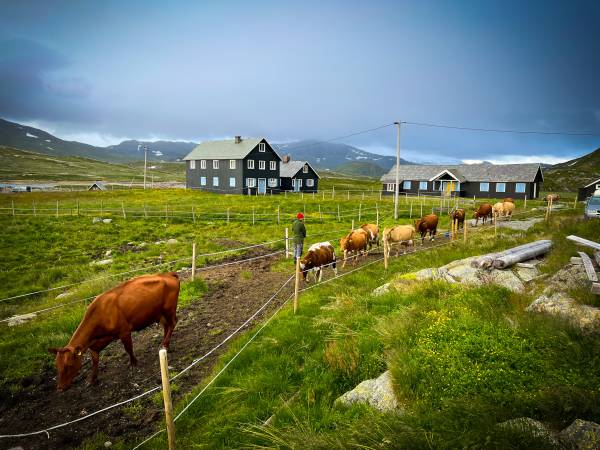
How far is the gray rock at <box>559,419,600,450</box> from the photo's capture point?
3398 mm

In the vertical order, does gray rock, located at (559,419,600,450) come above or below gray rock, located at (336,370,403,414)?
above

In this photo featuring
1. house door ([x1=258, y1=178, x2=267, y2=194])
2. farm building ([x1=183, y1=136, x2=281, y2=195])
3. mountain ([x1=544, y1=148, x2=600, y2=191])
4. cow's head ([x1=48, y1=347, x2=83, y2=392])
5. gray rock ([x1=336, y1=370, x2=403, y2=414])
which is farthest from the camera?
mountain ([x1=544, y1=148, x2=600, y2=191])

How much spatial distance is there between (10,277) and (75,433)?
528 inches

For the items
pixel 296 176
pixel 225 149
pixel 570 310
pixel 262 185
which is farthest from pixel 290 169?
pixel 570 310

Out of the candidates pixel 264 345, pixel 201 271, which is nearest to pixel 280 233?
pixel 201 271

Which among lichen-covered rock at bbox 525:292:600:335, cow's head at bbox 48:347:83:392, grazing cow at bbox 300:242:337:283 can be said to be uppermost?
lichen-covered rock at bbox 525:292:600:335

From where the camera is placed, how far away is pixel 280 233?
83.2 feet

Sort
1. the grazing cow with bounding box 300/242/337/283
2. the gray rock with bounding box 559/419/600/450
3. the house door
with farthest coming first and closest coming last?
the house door, the grazing cow with bounding box 300/242/337/283, the gray rock with bounding box 559/419/600/450

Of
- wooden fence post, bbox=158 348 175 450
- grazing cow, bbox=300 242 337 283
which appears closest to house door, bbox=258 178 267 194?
grazing cow, bbox=300 242 337 283

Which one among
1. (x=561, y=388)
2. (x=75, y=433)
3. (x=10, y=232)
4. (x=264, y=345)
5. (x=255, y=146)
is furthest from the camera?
(x=255, y=146)

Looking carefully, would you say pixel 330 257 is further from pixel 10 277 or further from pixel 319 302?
pixel 10 277

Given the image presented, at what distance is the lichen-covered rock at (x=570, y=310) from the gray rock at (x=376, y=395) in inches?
129

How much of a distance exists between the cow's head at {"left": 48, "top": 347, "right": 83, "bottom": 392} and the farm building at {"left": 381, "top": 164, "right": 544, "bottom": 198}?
55790 mm

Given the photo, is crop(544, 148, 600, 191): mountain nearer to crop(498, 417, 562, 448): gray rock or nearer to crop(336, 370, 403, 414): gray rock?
crop(336, 370, 403, 414): gray rock
